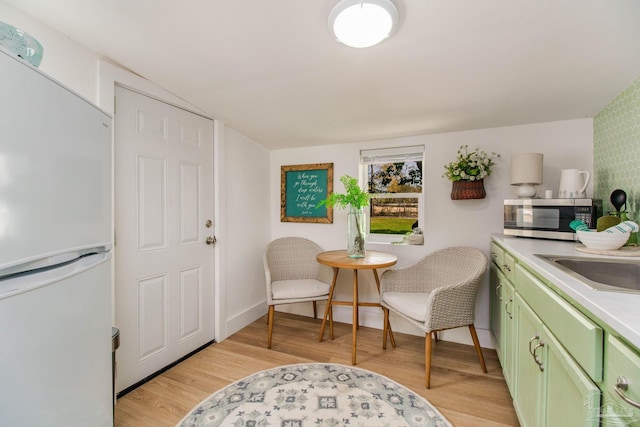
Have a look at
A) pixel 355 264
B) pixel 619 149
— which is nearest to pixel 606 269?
pixel 619 149

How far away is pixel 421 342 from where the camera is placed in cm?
246

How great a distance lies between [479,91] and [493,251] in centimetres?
123

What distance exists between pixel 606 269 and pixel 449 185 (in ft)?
4.50

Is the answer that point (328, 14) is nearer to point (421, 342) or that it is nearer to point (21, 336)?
point (21, 336)

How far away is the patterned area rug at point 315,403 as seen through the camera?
59.9 inches

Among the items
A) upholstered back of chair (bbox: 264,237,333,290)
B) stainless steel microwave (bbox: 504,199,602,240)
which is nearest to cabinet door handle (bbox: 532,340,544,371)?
stainless steel microwave (bbox: 504,199,602,240)

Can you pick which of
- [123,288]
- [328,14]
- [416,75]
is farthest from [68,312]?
[416,75]

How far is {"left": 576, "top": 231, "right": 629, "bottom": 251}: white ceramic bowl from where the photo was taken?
4.33ft

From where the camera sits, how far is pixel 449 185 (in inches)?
98.2

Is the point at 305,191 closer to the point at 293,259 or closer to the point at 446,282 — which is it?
the point at 293,259

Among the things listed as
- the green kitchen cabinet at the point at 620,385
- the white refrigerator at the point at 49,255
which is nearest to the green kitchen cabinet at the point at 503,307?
the green kitchen cabinet at the point at 620,385

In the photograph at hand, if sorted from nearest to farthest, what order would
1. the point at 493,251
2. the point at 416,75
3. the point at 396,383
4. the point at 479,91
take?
1. the point at 416,75
2. the point at 479,91
3. the point at 396,383
4. the point at 493,251

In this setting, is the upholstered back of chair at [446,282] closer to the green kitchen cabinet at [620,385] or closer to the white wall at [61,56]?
the green kitchen cabinet at [620,385]

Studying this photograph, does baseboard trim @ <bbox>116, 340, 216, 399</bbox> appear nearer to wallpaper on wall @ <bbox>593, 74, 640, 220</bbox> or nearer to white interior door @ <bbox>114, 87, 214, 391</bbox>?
white interior door @ <bbox>114, 87, 214, 391</bbox>
